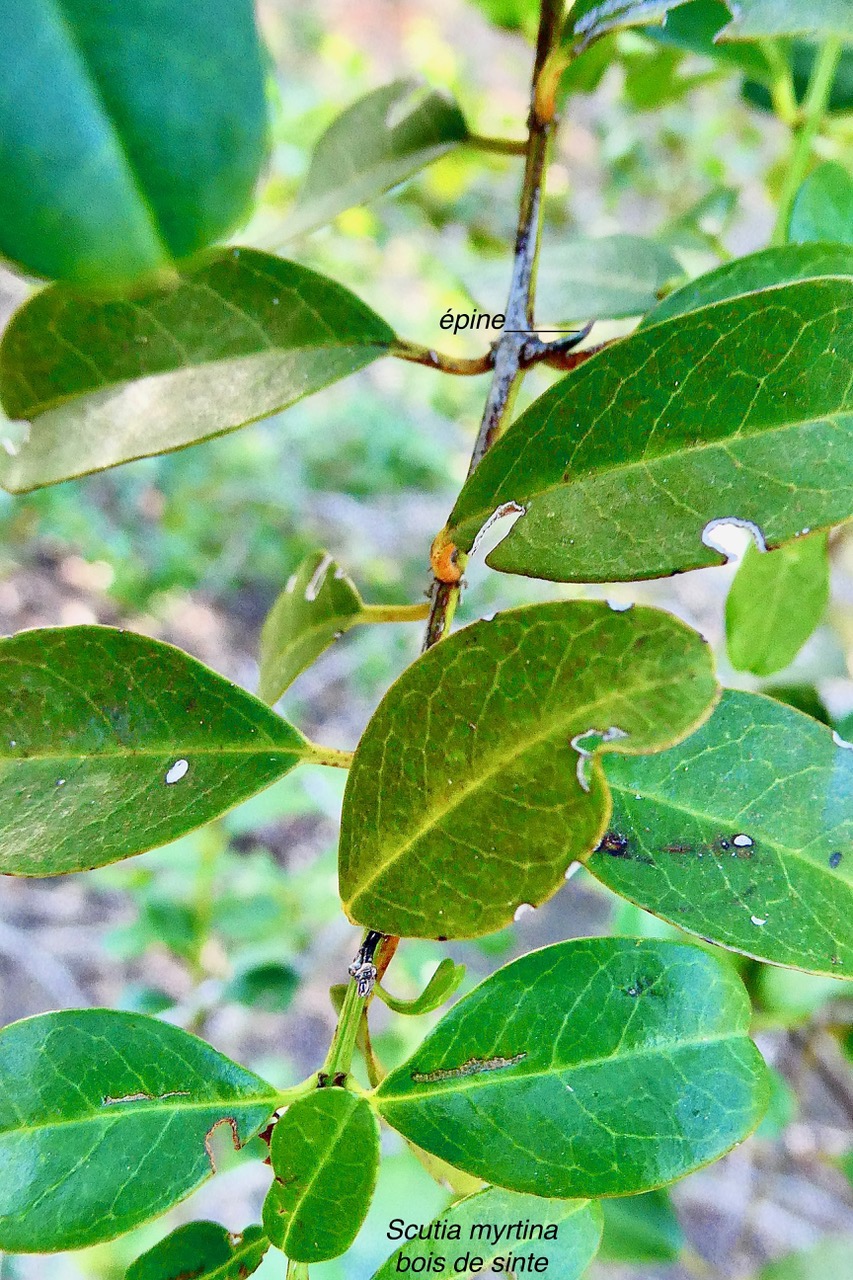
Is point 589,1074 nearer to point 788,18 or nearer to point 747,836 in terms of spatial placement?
point 747,836

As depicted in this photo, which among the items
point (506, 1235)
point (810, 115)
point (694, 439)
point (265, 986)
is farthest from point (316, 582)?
point (265, 986)

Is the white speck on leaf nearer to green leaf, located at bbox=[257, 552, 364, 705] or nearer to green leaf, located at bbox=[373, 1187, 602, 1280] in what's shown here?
green leaf, located at bbox=[257, 552, 364, 705]

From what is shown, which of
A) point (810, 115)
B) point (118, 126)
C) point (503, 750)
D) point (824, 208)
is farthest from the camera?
point (810, 115)

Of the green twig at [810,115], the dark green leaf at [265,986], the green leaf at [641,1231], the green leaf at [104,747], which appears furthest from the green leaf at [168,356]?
the green leaf at [641,1231]

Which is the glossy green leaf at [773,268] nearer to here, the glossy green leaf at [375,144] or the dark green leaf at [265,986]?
the glossy green leaf at [375,144]

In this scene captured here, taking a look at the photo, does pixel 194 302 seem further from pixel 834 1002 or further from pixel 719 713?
pixel 834 1002

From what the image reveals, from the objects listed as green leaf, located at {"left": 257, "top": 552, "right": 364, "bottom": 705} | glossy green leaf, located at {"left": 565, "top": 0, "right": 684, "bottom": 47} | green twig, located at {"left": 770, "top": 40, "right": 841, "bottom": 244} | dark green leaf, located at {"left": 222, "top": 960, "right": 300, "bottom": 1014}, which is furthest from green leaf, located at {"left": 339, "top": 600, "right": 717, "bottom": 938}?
dark green leaf, located at {"left": 222, "top": 960, "right": 300, "bottom": 1014}

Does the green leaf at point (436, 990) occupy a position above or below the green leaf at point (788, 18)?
below
